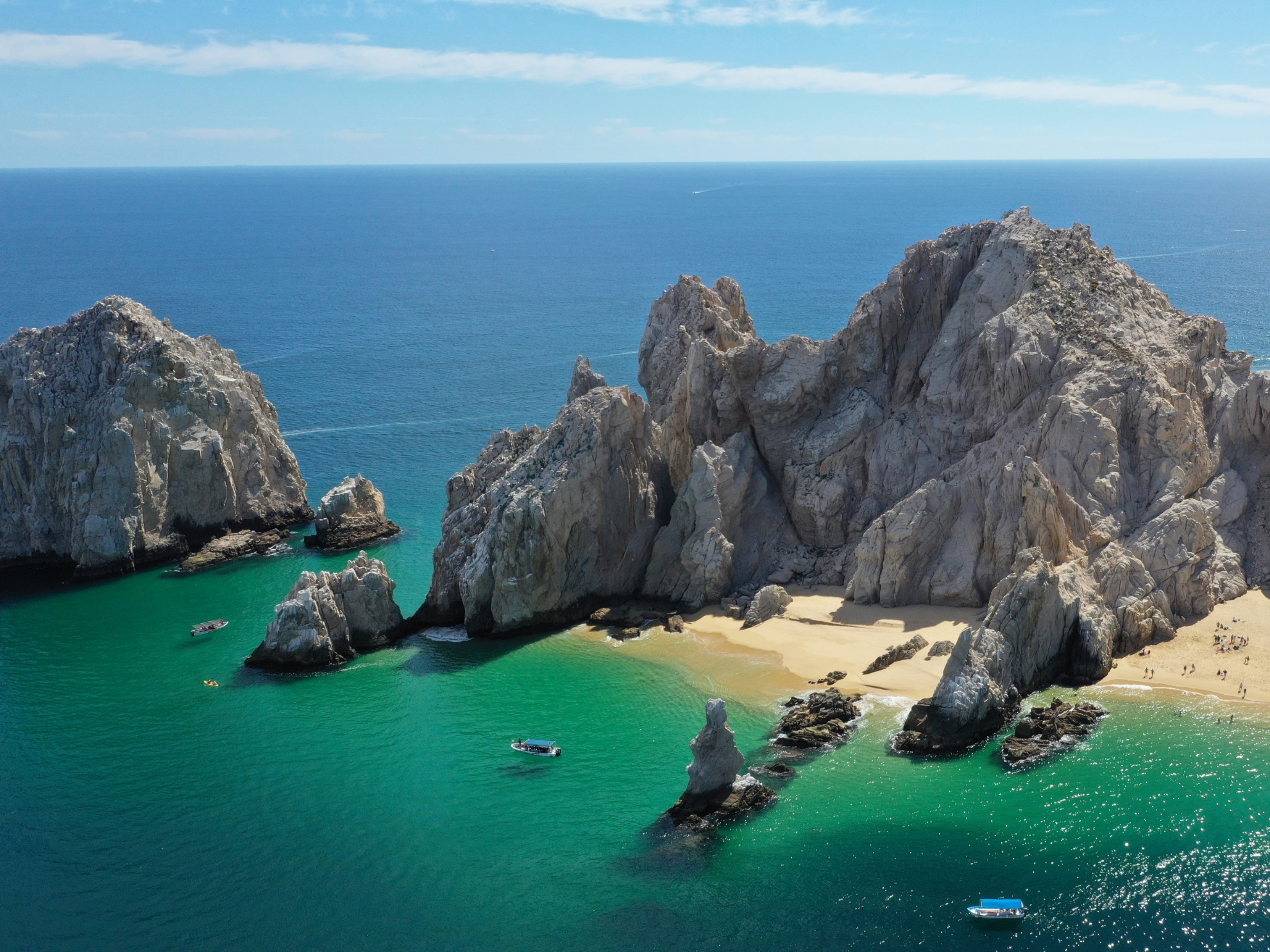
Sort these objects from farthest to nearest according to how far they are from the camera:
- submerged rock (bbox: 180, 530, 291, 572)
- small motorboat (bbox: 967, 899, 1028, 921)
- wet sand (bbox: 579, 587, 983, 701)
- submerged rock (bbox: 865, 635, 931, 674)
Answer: submerged rock (bbox: 180, 530, 291, 572)
submerged rock (bbox: 865, 635, 931, 674)
wet sand (bbox: 579, 587, 983, 701)
small motorboat (bbox: 967, 899, 1028, 921)

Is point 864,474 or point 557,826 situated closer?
point 557,826

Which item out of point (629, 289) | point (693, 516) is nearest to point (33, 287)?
point (629, 289)

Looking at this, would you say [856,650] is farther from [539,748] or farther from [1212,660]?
[539,748]

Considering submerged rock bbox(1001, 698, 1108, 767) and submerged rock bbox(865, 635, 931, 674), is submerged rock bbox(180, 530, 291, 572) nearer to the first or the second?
submerged rock bbox(865, 635, 931, 674)

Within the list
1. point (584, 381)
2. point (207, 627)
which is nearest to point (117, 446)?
point (207, 627)

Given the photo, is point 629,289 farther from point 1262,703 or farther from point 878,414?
point 1262,703

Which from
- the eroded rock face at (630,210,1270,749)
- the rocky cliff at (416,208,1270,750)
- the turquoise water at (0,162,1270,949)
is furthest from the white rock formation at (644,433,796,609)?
the turquoise water at (0,162,1270,949)
